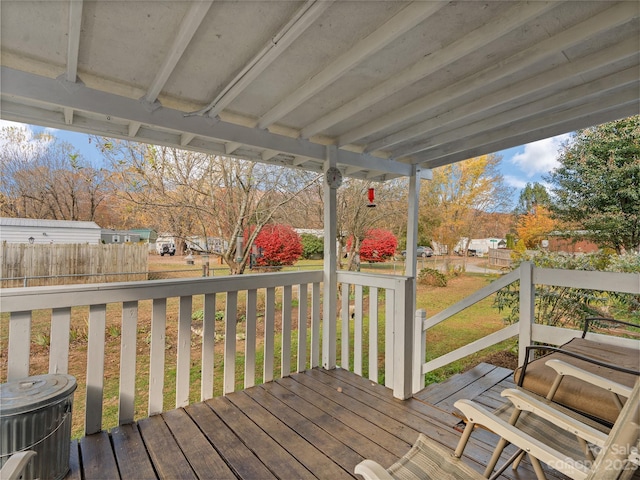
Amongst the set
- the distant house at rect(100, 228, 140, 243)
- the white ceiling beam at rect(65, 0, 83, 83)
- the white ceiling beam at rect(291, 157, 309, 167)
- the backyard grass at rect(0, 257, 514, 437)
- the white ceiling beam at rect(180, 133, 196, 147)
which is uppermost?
the white ceiling beam at rect(65, 0, 83, 83)

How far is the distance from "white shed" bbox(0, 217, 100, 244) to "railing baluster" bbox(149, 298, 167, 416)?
4.49 ft

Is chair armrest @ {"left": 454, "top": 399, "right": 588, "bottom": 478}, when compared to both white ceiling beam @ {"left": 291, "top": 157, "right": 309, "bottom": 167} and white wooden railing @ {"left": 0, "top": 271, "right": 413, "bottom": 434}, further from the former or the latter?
white ceiling beam @ {"left": 291, "top": 157, "right": 309, "bottom": 167}

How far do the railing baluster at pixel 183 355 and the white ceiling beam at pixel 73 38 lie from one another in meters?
1.58

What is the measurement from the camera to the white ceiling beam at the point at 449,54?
1356mm

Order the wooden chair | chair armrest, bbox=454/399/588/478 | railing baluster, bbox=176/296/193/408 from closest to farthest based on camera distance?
the wooden chair
chair armrest, bbox=454/399/588/478
railing baluster, bbox=176/296/193/408

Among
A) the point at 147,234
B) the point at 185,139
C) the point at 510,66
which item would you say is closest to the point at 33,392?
the point at 185,139

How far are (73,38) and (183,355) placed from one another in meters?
2.03

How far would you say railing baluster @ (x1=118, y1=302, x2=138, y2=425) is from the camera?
1.99m

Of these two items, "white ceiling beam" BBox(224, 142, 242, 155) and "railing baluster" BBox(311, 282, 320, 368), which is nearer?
"white ceiling beam" BBox(224, 142, 242, 155)

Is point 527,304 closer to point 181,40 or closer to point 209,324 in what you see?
point 209,324

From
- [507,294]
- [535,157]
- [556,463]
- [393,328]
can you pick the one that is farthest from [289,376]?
[535,157]

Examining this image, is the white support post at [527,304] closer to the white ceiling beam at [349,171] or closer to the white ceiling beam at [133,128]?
the white ceiling beam at [349,171]

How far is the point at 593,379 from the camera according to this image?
1.44m

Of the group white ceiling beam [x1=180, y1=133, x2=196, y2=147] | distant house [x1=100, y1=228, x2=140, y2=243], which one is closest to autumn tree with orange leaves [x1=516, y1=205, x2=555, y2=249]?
white ceiling beam [x1=180, y1=133, x2=196, y2=147]
